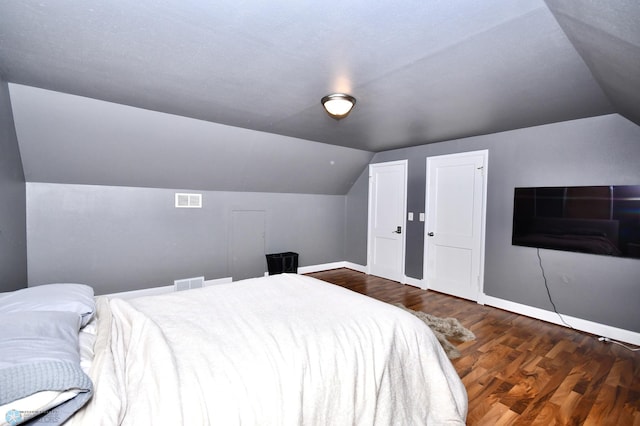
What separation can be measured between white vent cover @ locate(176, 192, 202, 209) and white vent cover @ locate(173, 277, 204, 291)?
3.51 feet

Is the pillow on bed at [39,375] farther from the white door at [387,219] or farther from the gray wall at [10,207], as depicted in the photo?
the white door at [387,219]

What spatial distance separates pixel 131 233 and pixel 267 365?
3527 mm

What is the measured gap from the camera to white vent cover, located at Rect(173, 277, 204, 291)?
4.32m

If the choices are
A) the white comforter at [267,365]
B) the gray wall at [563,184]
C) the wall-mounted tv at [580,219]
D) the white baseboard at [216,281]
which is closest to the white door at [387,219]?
the gray wall at [563,184]

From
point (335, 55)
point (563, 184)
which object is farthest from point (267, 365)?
point (563, 184)

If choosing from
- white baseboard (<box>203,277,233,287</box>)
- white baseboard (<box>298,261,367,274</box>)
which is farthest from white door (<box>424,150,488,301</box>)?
white baseboard (<box>203,277,233,287</box>)

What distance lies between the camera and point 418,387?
1.67 meters

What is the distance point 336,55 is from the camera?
1.93 metres

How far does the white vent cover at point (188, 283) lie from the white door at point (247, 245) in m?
0.50

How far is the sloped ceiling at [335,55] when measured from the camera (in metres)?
1.48

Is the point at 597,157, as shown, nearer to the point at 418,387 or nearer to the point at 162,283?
the point at 418,387

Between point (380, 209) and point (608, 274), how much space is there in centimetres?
310

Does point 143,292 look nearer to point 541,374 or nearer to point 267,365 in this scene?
point 267,365

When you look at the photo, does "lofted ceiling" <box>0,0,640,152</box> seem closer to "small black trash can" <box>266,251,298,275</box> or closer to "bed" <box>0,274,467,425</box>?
"bed" <box>0,274,467,425</box>
